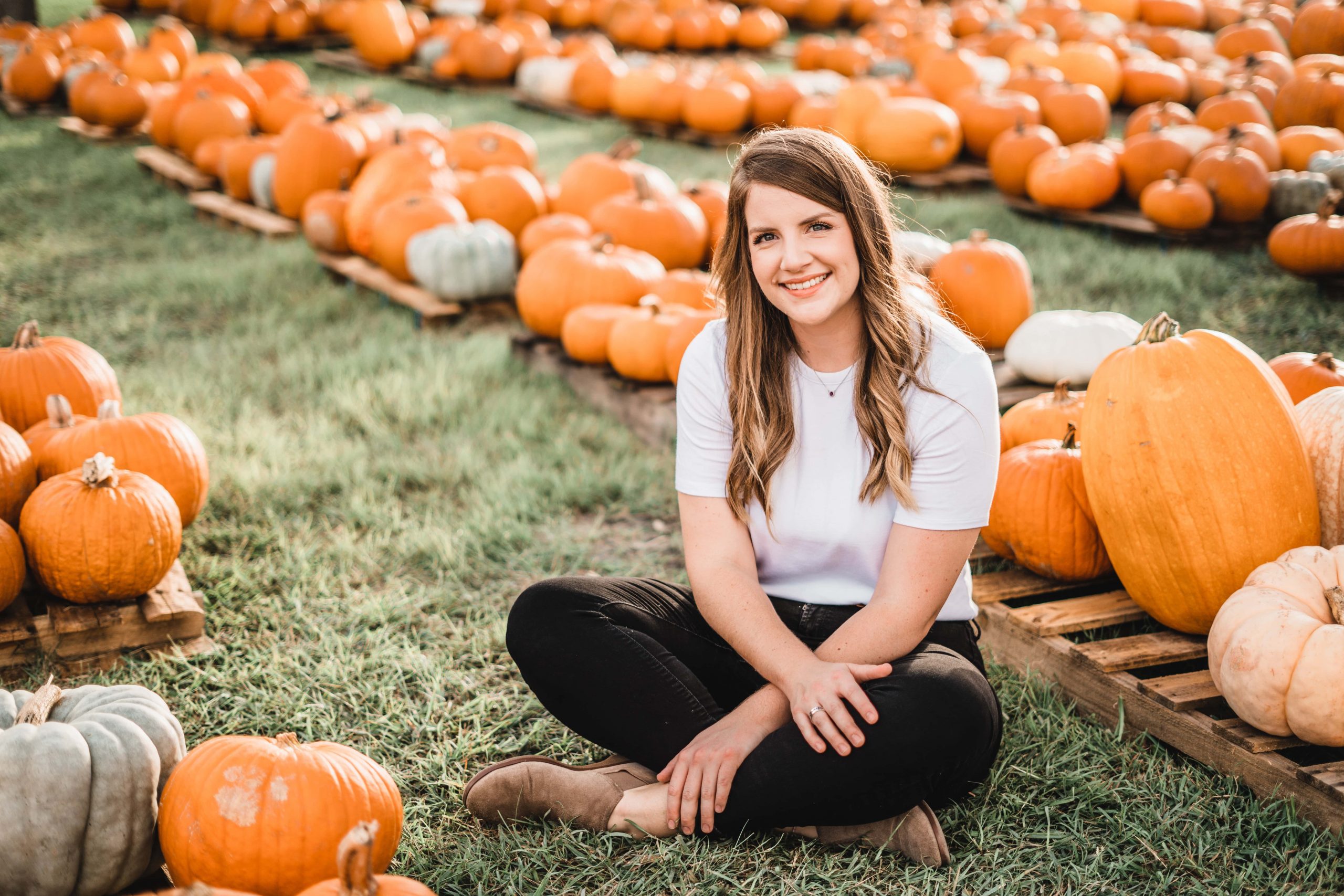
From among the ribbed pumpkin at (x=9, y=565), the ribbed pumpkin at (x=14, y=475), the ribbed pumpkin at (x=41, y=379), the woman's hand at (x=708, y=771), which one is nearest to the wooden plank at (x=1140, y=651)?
the woman's hand at (x=708, y=771)

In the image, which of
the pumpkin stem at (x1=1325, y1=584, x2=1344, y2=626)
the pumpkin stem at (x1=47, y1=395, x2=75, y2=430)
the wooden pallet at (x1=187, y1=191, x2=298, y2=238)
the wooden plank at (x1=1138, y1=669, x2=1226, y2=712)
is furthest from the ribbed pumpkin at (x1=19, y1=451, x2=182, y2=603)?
the wooden pallet at (x1=187, y1=191, x2=298, y2=238)

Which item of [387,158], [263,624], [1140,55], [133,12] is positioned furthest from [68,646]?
[133,12]

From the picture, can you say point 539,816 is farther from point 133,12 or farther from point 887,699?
point 133,12

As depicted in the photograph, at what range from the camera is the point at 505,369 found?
172 inches

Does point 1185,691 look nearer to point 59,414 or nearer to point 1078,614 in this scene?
point 1078,614

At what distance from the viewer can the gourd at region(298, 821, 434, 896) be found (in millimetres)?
1359

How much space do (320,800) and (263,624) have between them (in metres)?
1.11

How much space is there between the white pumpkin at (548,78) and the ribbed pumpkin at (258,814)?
26.1 ft

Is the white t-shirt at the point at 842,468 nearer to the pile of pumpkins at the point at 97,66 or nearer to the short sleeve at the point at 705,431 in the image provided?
the short sleeve at the point at 705,431

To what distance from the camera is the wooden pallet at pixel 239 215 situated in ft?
19.5

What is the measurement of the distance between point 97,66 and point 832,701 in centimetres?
856

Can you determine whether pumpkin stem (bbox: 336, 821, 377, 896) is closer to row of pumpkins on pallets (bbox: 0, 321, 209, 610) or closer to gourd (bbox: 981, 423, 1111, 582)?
row of pumpkins on pallets (bbox: 0, 321, 209, 610)

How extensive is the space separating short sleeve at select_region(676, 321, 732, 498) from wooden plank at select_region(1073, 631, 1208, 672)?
907mm

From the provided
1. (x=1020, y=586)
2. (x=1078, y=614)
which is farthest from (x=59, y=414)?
(x=1078, y=614)
